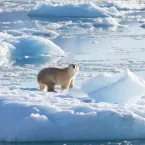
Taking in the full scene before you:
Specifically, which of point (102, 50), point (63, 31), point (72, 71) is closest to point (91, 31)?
point (63, 31)

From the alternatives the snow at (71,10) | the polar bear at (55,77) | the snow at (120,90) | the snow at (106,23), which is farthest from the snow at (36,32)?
the snow at (120,90)

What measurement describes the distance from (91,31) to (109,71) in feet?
19.3

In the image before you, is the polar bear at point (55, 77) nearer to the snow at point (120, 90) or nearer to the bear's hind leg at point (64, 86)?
the bear's hind leg at point (64, 86)

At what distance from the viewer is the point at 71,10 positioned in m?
20.2

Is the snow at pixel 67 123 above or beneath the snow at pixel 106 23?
beneath

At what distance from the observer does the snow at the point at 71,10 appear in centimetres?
1995

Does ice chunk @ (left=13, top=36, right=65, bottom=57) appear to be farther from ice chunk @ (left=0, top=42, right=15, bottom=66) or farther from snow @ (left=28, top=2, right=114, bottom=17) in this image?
snow @ (left=28, top=2, right=114, bottom=17)

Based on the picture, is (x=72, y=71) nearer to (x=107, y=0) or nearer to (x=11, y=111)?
(x=11, y=111)

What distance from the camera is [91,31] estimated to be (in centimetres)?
1642

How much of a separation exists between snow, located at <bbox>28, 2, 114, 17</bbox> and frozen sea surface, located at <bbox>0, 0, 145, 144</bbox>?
0.03m

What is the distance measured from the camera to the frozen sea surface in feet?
20.5

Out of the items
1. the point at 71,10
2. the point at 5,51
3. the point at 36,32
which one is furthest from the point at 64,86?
the point at 71,10

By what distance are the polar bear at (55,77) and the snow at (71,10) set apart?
37.9ft

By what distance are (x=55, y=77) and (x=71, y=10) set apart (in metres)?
12.0
